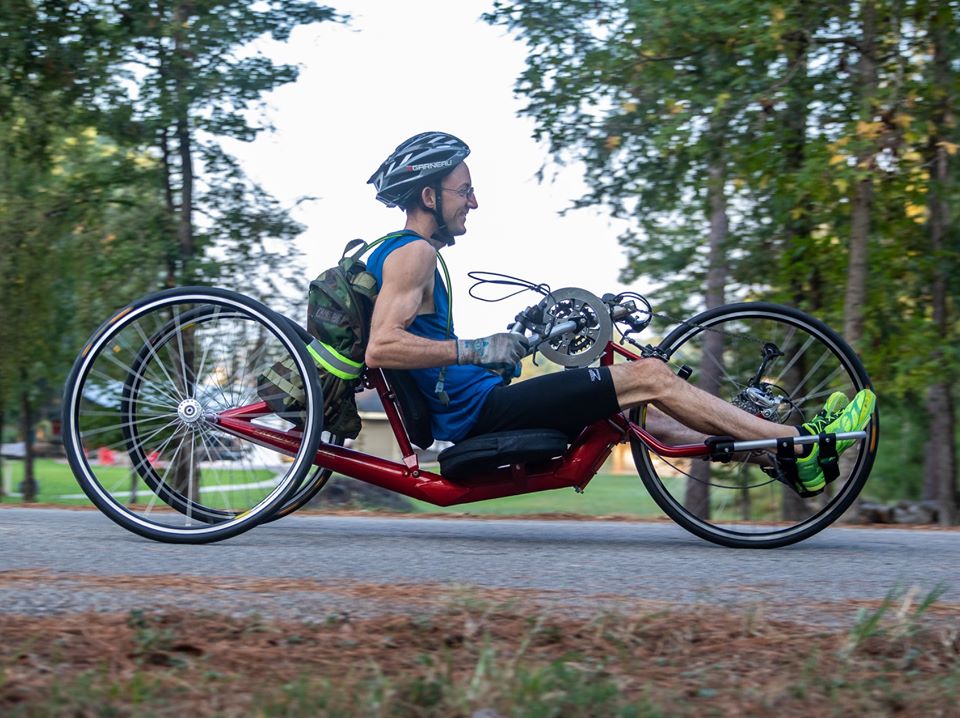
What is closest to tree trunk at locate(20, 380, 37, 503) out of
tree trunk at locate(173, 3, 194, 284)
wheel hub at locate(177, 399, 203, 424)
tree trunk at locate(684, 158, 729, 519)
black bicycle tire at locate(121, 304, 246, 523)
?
tree trunk at locate(173, 3, 194, 284)

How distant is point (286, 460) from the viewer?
190 inches

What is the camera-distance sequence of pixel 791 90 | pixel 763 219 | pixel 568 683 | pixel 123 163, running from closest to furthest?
pixel 568 683
pixel 791 90
pixel 763 219
pixel 123 163

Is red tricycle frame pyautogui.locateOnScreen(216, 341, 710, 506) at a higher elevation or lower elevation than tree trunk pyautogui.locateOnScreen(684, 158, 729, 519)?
lower

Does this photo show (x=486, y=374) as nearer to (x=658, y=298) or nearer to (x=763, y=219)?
(x=763, y=219)

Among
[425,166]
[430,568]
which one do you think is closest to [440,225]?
[425,166]

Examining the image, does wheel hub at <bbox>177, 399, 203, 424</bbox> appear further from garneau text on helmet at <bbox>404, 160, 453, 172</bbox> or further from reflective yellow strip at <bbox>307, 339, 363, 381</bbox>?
garneau text on helmet at <bbox>404, 160, 453, 172</bbox>

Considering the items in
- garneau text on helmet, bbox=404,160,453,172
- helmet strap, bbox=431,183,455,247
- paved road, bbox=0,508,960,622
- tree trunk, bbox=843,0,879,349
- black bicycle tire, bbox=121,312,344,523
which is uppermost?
tree trunk, bbox=843,0,879,349

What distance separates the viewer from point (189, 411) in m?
4.89

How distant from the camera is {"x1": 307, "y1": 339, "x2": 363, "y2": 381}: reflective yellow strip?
15.8 ft

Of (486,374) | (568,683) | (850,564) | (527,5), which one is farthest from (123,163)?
(568,683)

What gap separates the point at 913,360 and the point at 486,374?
9.73 m

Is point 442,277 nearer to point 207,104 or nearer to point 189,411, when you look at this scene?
point 189,411

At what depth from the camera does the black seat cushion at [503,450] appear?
4707 millimetres

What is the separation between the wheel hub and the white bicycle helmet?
1131mm
